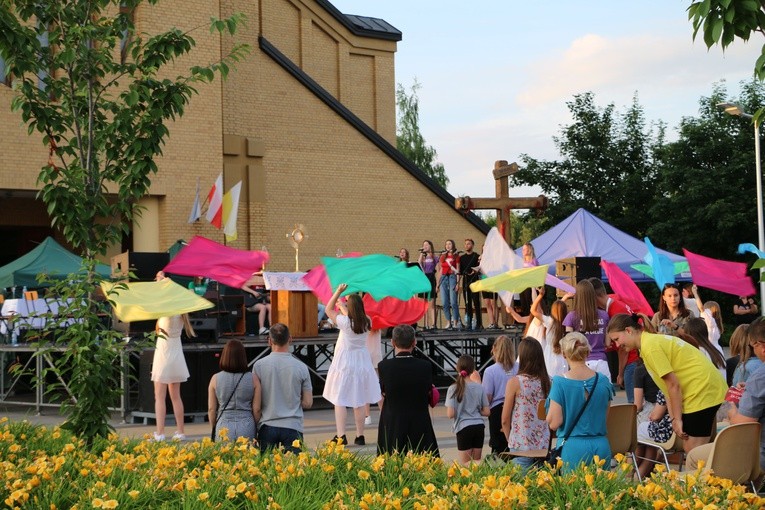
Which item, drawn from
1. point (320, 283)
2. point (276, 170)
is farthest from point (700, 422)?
point (276, 170)

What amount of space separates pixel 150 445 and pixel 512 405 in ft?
10.0

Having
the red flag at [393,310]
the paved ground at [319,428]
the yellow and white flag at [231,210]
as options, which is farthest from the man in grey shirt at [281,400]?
the yellow and white flag at [231,210]

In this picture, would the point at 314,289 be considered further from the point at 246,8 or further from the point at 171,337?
the point at 246,8

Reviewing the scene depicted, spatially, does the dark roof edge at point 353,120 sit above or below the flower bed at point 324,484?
above

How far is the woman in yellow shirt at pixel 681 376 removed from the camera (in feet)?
28.3

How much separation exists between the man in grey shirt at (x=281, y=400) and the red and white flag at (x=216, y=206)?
740 inches

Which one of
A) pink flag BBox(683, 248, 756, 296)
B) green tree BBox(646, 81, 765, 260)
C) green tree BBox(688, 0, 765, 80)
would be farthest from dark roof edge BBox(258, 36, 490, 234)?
green tree BBox(688, 0, 765, 80)

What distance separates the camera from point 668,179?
1635 inches

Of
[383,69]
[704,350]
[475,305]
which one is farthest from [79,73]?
[383,69]

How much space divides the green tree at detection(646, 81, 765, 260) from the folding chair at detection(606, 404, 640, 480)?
3119 cm

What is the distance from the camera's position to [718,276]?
20453 millimetres

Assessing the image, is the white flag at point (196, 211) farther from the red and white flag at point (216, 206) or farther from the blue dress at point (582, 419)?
the blue dress at point (582, 419)

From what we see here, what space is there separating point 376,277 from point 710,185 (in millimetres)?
27327

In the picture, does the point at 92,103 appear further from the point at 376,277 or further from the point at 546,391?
the point at 376,277
